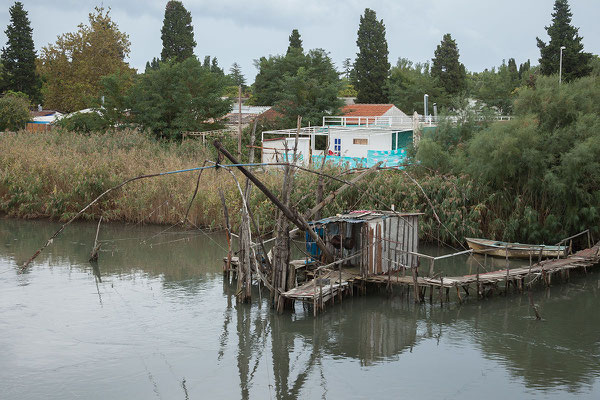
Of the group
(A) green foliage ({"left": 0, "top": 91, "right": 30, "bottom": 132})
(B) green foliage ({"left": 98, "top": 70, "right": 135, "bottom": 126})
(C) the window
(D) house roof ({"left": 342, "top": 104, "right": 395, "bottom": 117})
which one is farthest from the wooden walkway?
(A) green foliage ({"left": 0, "top": 91, "right": 30, "bottom": 132})

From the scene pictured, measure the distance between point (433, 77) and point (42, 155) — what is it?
33.7 m

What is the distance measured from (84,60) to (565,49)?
33.6 m

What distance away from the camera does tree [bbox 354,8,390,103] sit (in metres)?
48.8

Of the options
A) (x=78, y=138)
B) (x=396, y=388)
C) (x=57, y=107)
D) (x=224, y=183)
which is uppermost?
(x=57, y=107)

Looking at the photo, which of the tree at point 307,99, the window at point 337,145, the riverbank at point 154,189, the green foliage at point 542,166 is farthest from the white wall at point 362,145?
the green foliage at point 542,166

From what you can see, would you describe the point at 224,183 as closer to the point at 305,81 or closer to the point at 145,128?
the point at 145,128

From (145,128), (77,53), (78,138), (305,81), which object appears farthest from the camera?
(77,53)

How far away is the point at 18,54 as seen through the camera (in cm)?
5212

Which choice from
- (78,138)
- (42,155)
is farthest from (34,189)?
(78,138)

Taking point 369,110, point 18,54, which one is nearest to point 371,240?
point 369,110

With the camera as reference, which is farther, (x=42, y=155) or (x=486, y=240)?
(x=42, y=155)

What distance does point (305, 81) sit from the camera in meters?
37.9

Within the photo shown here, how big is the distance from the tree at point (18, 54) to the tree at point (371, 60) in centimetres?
2742

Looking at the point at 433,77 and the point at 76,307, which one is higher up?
the point at 433,77
